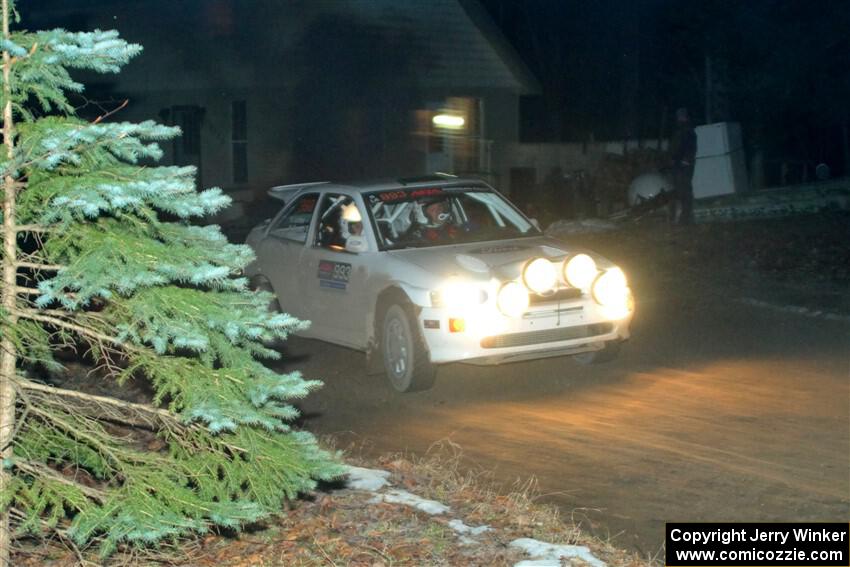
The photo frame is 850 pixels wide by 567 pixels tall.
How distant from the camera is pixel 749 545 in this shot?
6082 millimetres

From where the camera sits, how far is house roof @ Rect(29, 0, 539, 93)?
2488 cm

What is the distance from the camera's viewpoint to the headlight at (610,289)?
9797 mm

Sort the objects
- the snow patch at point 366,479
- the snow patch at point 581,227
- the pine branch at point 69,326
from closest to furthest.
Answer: the pine branch at point 69,326, the snow patch at point 366,479, the snow patch at point 581,227

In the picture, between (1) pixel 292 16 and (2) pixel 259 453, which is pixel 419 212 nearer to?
(2) pixel 259 453

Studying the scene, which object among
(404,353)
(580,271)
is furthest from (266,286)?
(580,271)

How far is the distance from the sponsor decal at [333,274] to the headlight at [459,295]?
1268 mm

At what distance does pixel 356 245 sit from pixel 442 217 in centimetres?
91

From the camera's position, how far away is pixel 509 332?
948cm

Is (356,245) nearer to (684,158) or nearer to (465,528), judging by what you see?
(465,528)

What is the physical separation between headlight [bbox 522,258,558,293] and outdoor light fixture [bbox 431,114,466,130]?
657 inches

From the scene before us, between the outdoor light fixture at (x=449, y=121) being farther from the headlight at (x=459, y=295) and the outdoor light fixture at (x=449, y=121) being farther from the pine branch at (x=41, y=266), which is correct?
the pine branch at (x=41, y=266)

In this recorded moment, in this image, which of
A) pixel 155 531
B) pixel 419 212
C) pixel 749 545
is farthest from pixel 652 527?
pixel 419 212

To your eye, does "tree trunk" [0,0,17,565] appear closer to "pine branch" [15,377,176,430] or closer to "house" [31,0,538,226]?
"pine branch" [15,377,176,430]

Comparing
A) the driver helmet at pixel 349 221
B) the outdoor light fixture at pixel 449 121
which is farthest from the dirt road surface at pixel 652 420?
the outdoor light fixture at pixel 449 121
